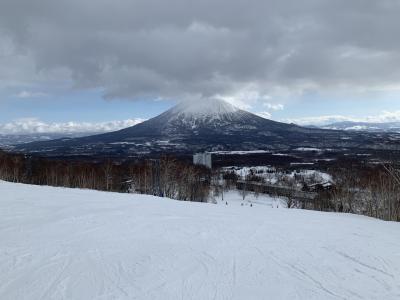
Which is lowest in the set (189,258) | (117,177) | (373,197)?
(117,177)

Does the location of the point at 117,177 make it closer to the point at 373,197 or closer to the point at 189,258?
the point at 373,197

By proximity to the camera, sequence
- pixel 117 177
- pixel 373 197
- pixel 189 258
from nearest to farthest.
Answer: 1. pixel 189 258
2. pixel 373 197
3. pixel 117 177

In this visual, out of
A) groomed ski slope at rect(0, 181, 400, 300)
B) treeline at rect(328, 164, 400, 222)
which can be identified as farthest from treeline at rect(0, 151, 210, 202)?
groomed ski slope at rect(0, 181, 400, 300)

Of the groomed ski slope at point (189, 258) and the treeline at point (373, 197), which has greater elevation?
the groomed ski slope at point (189, 258)

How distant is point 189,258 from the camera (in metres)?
8.03

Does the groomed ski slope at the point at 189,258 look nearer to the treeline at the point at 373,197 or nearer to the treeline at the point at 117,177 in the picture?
the treeline at the point at 373,197

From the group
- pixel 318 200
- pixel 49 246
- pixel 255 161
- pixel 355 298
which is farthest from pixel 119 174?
pixel 255 161

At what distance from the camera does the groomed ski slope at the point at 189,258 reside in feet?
20.6

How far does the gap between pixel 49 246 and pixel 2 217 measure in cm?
462

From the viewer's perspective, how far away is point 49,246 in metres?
8.69

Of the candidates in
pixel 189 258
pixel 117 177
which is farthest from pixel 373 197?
pixel 117 177

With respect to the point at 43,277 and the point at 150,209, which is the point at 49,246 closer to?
the point at 43,277

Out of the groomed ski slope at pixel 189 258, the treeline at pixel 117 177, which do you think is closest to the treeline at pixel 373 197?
the treeline at pixel 117 177

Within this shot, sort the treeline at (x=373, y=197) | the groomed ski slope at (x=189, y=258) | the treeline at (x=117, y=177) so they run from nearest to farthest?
the groomed ski slope at (x=189, y=258) → the treeline at (x=373, y=197) → the treeline at (x=117, y=177)
